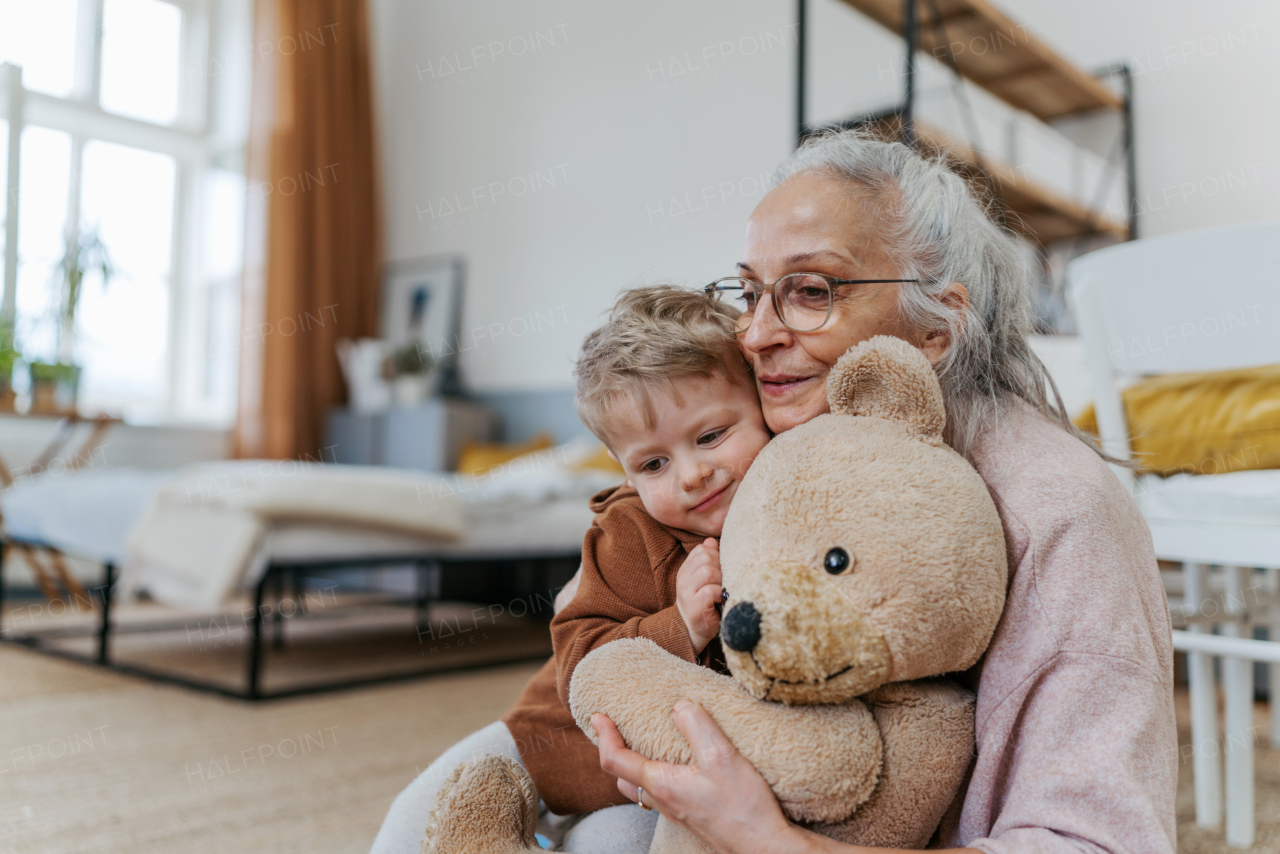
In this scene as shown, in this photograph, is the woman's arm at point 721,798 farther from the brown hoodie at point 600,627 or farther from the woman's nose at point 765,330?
the woman's nose at point 765,330

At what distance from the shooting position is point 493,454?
14.0ft

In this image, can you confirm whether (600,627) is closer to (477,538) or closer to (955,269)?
(955,269)

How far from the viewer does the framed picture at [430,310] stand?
501 cm

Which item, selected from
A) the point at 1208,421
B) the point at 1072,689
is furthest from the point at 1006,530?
the point at 1208,421

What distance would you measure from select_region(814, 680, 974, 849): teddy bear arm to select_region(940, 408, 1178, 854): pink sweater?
→ 0.07 ft

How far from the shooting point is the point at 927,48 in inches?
99.9

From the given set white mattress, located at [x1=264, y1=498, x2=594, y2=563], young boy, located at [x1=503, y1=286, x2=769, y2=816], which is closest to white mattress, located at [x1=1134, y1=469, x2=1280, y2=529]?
young boy, located at [x1=503, y1=286, x2=769, y2=816]

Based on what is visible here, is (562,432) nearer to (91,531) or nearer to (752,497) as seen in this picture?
(91,531)

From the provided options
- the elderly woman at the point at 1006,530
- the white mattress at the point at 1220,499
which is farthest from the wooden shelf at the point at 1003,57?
the elderly woman at the point at 1006,530

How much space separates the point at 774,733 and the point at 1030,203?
2.33 metres

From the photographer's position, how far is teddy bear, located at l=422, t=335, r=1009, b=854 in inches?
23.6

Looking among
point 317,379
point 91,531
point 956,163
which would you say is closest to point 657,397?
point 956,163

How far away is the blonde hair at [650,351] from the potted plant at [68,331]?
11.5ft

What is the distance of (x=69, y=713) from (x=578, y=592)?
184 cm
